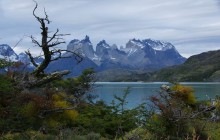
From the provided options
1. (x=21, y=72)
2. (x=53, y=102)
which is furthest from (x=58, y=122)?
(x=21, y=72)

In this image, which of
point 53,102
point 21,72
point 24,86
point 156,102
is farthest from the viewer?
point 156,102

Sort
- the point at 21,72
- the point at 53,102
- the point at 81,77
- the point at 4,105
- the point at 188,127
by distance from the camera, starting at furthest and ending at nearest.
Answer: the point at 81,77
the point at 188,127
the point at 53,102
the point at 21,72
the point at 4,105

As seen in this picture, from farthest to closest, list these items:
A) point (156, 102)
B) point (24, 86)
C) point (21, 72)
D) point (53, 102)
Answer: point (156, 102), point (53, 102), point (21, 72), point (24, 86)

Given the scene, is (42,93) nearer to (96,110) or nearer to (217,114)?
(96,110)

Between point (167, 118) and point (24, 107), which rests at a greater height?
point (24, 107)

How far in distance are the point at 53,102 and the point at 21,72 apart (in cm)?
164

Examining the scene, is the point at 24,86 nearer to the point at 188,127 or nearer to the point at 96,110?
the point at 188,127

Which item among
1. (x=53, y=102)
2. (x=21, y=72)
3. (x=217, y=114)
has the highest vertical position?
(x=21, y=72)

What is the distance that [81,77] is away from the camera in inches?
1438

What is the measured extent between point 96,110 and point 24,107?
36.1 ft

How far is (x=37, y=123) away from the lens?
1249 centimetres

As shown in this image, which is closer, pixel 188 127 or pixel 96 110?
pixel 188 127

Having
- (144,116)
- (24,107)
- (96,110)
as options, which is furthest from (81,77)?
(24,107)

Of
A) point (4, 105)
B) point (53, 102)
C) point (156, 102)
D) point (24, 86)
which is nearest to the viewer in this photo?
point (4, 105)
